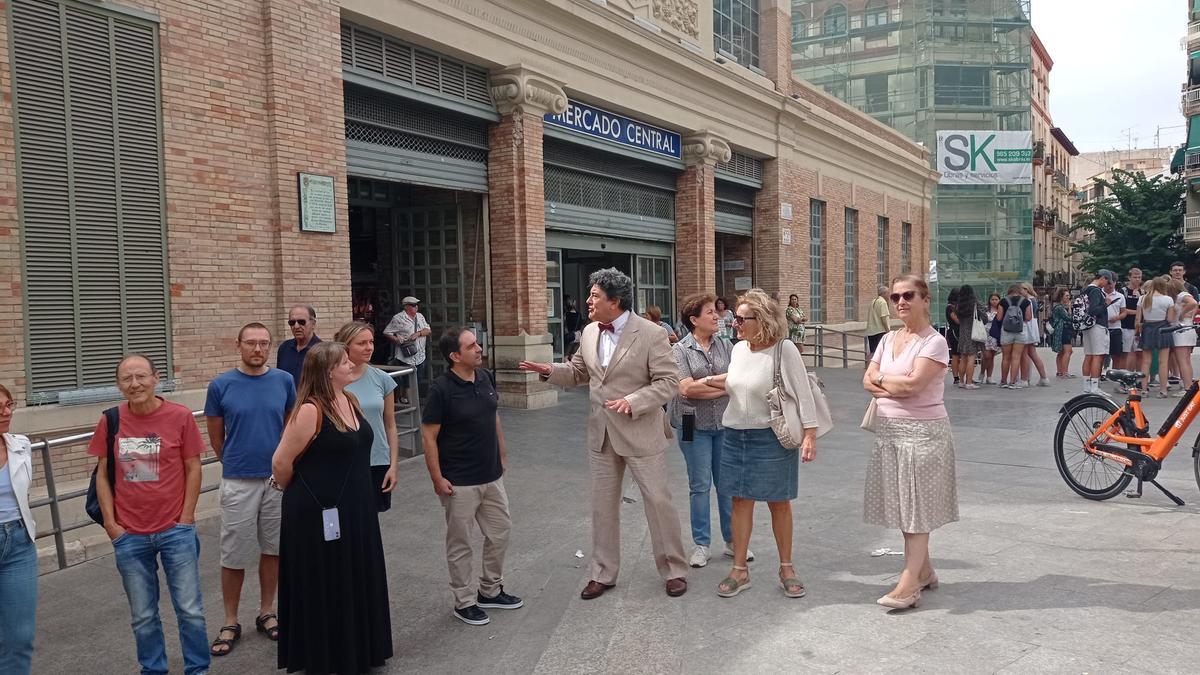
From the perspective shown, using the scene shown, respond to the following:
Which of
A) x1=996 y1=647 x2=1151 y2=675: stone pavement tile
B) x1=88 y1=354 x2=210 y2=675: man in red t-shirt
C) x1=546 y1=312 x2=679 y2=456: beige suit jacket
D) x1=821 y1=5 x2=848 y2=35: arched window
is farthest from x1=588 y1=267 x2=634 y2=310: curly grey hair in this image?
x1=821 y1=5 x2=848 y2=35: arched window

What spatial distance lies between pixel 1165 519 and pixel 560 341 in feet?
32.1

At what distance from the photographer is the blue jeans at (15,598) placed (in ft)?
12.2

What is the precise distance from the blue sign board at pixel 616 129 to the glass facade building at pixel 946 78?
19120mm

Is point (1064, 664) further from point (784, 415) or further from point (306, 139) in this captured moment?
point (306, 139)

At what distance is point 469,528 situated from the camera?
4840 millimetres

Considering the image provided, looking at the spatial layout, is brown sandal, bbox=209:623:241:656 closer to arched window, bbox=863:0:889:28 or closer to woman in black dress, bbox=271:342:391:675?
woman in black dress, bbox=271:342:391:675

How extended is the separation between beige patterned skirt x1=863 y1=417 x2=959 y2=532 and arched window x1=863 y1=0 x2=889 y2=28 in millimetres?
33482

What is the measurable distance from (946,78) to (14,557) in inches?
1475

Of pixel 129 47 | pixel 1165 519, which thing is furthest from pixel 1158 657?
pixel 129 47

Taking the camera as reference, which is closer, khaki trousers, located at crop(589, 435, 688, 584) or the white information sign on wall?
khaki trousers, located at crop(589, 435, 688, 584)

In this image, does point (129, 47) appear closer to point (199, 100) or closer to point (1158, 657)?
point (199, 100)

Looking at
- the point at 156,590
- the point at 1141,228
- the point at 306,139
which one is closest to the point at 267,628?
the point at 156,590

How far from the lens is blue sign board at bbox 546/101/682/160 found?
13.8m

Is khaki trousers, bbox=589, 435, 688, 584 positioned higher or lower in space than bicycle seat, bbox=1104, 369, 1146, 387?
lower
